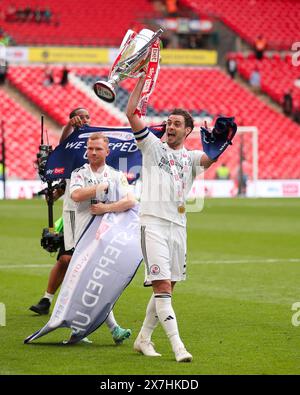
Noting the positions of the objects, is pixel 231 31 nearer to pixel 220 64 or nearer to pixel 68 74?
pixel 220 64

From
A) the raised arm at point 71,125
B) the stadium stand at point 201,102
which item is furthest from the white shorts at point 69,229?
the stadium stand at point 201,102

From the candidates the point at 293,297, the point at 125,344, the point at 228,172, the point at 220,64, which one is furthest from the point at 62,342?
the point at 220,64

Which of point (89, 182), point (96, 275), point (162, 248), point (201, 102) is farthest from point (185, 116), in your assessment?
point (201, 102)

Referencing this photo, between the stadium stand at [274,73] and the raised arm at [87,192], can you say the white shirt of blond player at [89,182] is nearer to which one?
the raised arm at [87,192]

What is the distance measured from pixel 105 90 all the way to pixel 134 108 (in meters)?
0.52

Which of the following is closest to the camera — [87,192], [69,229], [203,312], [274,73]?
[87,192]

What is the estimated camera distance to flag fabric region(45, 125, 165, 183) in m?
10.5

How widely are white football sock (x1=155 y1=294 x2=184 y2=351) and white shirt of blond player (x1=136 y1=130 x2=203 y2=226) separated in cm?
68

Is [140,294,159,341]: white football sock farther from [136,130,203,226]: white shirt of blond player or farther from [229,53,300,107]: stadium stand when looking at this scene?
[229,53,300,107]: stadium stand

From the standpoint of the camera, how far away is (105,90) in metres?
8.14

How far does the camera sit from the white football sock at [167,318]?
865 cm

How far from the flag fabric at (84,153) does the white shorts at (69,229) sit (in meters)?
0.64

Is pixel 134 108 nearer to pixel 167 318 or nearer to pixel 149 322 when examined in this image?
pixel 167 318
